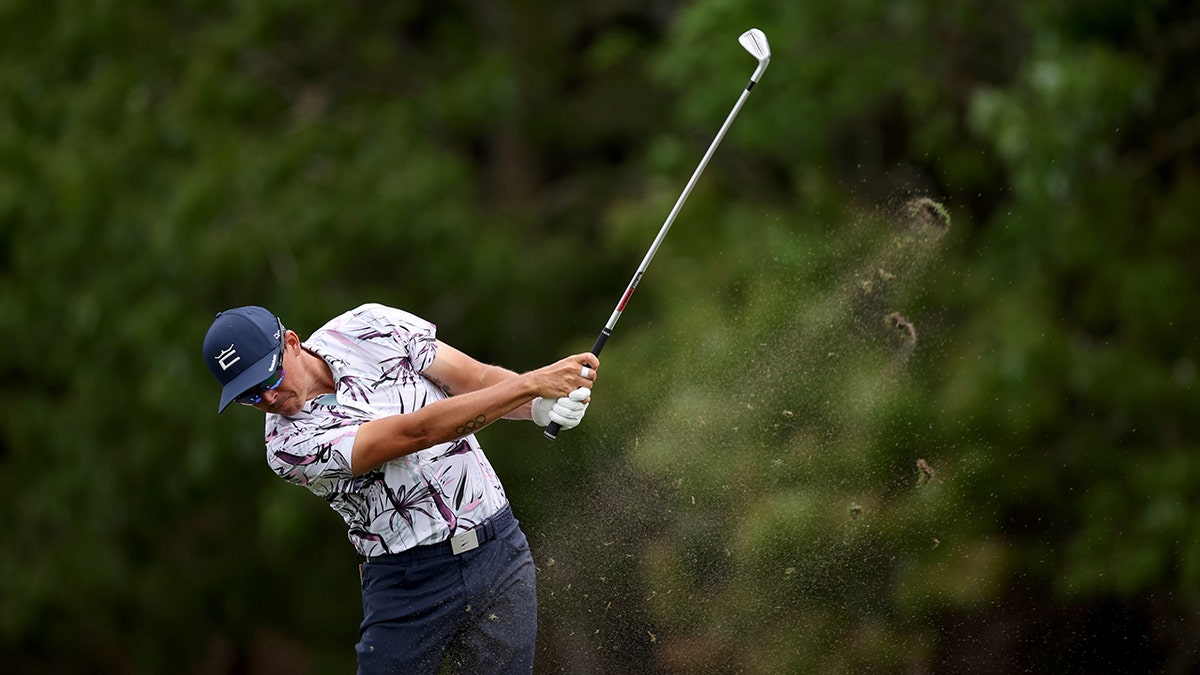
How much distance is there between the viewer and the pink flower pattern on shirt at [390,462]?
459 cm

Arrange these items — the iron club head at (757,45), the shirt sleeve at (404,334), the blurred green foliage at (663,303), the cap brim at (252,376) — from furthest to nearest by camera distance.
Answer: the blurred green foliage at (663,303), the iron club head at (757,45), the shirt sleeve at (404,334), the cap brim at (252,376)

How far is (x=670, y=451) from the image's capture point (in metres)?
6.89

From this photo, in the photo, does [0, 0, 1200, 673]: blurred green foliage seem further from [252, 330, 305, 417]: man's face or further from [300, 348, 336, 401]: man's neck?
[252, 330, 305, 417]: man's face

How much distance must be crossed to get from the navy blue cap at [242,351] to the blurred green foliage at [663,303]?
1933mm

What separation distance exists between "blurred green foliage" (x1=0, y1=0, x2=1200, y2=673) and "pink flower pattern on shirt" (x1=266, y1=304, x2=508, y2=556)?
140 centimetres

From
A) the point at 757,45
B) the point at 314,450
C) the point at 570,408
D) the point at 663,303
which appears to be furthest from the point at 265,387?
the point at 663,303

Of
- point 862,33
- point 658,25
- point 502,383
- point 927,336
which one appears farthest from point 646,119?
point 502,383

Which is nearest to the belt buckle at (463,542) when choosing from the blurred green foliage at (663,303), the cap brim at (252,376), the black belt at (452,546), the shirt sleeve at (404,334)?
the black belt at (452,546)

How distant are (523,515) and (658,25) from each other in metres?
8.51

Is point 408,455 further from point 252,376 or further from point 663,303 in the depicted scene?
point 663,303

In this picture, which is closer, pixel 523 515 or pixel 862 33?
pixel 523 515

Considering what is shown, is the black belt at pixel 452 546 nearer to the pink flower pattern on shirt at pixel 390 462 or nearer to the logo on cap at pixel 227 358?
the pink flower pattern on shirt at pixel 390 462

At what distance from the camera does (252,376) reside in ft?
14.5

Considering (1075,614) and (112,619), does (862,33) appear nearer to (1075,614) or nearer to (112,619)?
(1075,614)
